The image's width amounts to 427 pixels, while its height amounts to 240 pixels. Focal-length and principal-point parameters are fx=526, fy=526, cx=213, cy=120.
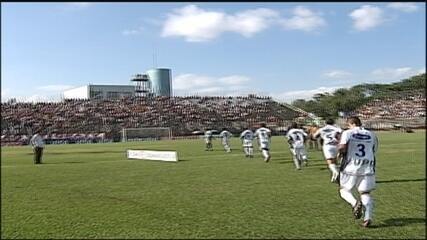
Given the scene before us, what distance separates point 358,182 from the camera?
8047mm

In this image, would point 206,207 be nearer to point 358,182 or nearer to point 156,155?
point 358,182

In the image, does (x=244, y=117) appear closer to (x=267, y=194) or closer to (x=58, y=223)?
(x=267, y=194)

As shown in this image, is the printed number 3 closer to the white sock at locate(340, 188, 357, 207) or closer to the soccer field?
the white sock at locate(340, 188, 357, 207)

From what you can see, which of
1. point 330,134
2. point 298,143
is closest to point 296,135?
point 298,143

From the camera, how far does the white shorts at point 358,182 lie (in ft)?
25.9

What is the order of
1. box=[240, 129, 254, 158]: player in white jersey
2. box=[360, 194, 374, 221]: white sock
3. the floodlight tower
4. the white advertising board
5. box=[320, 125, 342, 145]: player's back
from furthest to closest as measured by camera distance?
box=[240, 129, 254, 158]: player in white jersey, the white advertising board, box=[320, 125, 342, 145]: player's back, the floodlight tower, box=[360, 194, 374, 221]: white sock

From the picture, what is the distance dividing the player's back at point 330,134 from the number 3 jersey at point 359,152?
670cm

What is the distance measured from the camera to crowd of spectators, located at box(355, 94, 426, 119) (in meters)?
26.3

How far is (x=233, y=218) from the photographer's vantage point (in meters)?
8.61

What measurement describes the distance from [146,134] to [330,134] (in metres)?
46.4

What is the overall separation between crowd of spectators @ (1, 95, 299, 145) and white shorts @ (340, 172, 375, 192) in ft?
105

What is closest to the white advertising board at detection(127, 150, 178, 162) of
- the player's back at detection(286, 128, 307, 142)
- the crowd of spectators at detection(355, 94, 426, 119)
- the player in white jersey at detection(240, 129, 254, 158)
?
the player in white jersey at detection(240, 129, 254, 158)

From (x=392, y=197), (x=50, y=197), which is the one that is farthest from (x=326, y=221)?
(x=50, y=197)

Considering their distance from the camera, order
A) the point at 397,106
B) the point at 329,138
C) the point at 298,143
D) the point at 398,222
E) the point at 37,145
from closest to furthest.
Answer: the point at 398,222 < the point at 329,138 < the point at 298,143 < the point at 37,145 < the point at 397,106
